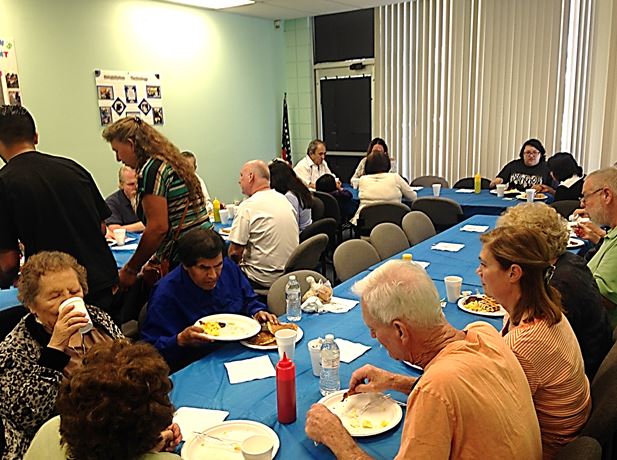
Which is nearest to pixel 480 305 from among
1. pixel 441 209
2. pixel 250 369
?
pixel 250 369

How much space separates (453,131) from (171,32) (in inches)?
151

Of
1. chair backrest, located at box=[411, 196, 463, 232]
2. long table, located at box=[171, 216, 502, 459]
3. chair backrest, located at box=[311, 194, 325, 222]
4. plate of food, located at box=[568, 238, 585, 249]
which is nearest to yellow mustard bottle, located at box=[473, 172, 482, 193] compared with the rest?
chair backrest, located at box=[411, 196, 463, 232]

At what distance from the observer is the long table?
1539 mm

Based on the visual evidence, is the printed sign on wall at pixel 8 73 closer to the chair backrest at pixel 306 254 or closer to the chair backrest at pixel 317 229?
the chair backrest at pixel 317 229

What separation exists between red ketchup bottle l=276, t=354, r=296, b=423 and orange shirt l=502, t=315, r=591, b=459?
695mm

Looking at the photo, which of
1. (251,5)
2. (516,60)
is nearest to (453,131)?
(516,60)

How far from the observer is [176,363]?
7.43 feet

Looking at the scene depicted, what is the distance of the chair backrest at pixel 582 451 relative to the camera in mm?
1279

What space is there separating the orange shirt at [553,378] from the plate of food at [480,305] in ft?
2.65

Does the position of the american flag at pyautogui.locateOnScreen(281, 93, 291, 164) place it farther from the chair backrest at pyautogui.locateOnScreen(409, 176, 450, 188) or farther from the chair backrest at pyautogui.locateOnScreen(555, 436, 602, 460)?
the chair backrest at pyautogui.locateOnScreen(555, 436, 602, 460)

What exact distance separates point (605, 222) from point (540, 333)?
1558mm

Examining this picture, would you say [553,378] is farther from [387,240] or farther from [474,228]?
[474,228]

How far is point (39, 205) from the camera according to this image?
7.99 feet

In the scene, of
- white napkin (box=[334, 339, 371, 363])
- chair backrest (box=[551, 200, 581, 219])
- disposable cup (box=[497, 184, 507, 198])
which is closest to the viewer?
white napkin (box=[334, 339, 371, 363])
